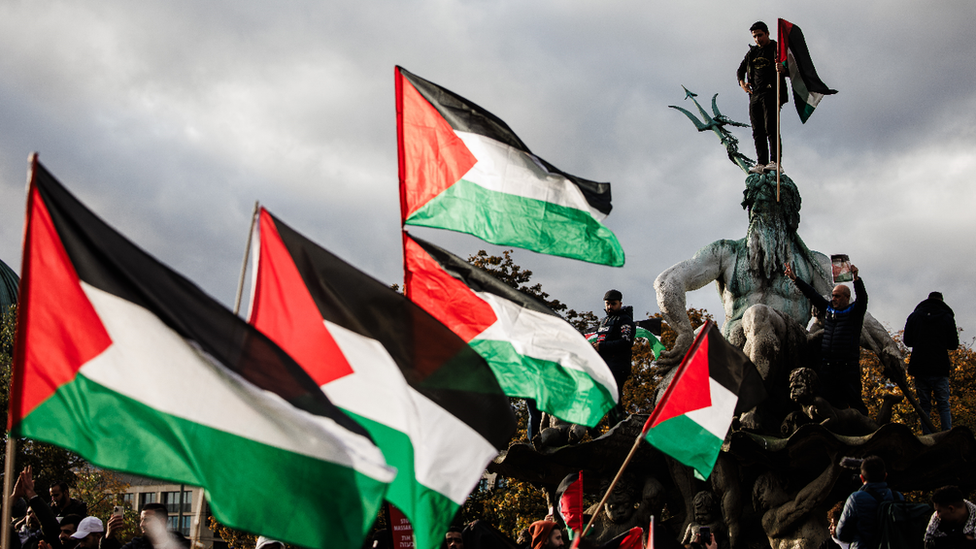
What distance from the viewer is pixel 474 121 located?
288 inches

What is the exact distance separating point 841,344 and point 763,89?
4075 mm

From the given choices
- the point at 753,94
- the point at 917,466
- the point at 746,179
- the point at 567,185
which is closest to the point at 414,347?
the point at 567,185

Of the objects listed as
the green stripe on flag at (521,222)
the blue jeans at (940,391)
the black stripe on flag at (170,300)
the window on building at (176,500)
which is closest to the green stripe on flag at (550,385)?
the green stripe on flag at (521,222)

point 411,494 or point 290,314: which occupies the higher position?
point 290,314

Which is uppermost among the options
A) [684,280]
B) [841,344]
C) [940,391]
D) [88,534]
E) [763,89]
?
[763,89]

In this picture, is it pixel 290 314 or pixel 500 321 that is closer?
pixel 290 314

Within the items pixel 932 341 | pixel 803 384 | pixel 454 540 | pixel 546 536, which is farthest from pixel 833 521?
pixel 454 540

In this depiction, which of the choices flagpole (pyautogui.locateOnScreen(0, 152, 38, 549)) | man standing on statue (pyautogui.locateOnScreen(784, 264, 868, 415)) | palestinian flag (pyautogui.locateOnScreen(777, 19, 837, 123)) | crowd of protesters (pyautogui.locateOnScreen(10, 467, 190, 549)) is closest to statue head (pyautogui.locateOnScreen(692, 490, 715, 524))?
man standing on statue (pyautogui.locateOnScreen(784, 264, 868, 415))

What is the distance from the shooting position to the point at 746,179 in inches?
460

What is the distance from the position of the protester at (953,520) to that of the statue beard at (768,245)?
5487 millimetres

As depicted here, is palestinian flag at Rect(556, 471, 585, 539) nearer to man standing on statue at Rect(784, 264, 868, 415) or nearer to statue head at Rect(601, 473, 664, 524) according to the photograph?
statue head at Rect(601, 473, 664, 524)

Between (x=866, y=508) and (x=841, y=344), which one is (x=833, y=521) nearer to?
(x=841, y=344)

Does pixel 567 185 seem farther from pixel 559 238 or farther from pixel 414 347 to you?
pixel 414 347

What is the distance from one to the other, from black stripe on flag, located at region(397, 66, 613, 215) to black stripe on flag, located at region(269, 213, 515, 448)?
2222 millimetres
